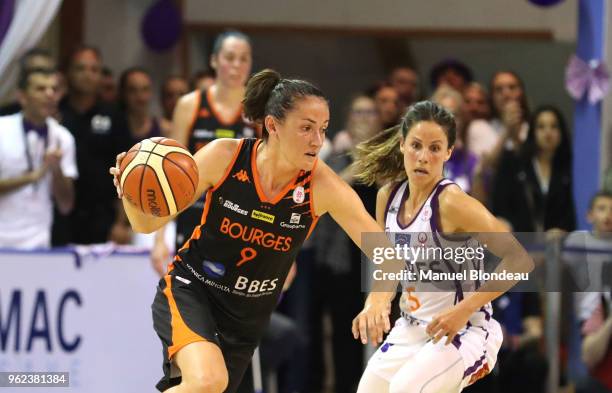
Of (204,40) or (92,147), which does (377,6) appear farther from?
(92,147)

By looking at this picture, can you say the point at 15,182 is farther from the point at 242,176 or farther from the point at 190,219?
the point at 242,176

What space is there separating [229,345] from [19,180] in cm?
281

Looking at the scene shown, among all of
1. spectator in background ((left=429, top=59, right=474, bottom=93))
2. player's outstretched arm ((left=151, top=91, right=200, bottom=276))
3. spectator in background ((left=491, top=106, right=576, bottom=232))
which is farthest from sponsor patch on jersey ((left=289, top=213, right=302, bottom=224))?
spectator in background ((left=429, top=59, right=474, bottom=93))

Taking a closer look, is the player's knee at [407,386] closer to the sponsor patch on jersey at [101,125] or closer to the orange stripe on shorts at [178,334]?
the orange stripe on shorts at [178,334]

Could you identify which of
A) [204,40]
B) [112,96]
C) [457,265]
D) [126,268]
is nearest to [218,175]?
[457,265]

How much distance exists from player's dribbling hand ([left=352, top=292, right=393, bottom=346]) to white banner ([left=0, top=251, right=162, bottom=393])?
8.66ft

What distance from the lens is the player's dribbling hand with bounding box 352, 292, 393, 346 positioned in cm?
525

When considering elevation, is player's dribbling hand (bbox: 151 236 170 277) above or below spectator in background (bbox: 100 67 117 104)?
below

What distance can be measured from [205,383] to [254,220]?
822mm

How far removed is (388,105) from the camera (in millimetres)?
8625

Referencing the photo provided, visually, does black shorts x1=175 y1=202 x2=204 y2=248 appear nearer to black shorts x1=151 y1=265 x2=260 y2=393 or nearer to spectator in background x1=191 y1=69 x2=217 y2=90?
black shorts x1=151 y1=265 x2=260 y2=393

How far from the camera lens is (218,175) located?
213 inches

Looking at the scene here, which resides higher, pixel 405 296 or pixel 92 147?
pixel 92 147

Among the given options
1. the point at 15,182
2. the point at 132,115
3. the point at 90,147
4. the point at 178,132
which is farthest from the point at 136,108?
the point at 178,132
